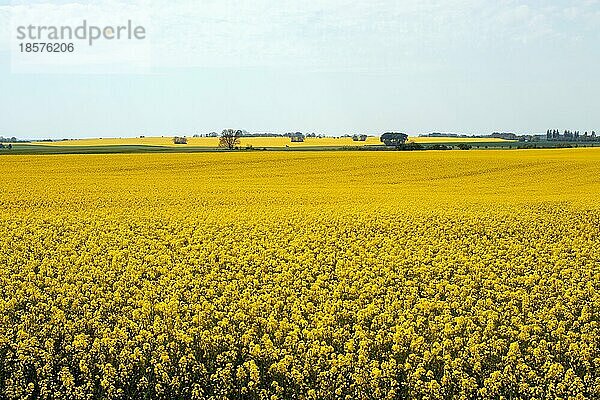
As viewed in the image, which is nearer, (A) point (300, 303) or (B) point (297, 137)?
(A) point (300, 303)

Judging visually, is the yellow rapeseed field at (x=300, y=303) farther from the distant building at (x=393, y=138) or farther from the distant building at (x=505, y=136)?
the distant building at (x=505, y=136)

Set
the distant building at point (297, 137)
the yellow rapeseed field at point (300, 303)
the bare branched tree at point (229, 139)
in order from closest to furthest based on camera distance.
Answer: the yellow rapeseed field at point (300, 303), the bare branched tree at point (229, 139), the distant building at point (297, 137)

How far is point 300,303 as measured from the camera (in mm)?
9898

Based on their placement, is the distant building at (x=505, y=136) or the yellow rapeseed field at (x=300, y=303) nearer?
the yellow rapeseed field at (x=300, y=303)

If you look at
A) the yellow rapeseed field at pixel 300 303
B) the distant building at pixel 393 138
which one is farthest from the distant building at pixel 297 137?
the yellow rapeseed field at pixel 300 303

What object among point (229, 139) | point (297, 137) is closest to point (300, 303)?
point (229, 139)

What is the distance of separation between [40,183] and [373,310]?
27.3 meters

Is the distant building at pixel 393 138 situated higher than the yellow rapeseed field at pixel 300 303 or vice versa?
the distant building at pixel 393 138

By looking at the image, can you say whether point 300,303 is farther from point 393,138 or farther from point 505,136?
point 505,136

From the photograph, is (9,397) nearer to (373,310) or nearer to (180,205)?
(373,310)

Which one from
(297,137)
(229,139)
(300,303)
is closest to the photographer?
(300,303)

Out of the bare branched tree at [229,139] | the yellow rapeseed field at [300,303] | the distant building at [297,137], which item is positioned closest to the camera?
the yellow rapeseed field at [300,303]

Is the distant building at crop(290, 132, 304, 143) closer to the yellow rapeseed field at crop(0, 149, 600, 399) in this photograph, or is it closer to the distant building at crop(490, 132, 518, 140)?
the distant building at crop(490, 132, 518, 140)

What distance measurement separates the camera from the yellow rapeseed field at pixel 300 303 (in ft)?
25.3
